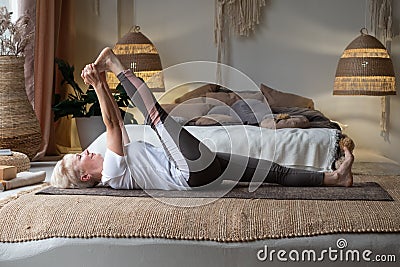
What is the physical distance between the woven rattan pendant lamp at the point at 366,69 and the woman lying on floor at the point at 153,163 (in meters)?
2.23

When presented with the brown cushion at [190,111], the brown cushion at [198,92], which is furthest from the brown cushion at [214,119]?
the brown cushion at [198,92]

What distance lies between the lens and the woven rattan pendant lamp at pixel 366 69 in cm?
469

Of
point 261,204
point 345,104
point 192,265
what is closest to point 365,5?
point 345,104

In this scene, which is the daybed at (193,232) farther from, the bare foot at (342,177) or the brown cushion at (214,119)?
the brown cushion at (214,119)

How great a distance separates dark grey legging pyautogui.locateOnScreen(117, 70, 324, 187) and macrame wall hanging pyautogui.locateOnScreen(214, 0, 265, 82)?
2573 mm

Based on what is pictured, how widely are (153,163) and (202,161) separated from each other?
0.22 meters

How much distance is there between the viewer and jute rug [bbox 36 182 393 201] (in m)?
2.34

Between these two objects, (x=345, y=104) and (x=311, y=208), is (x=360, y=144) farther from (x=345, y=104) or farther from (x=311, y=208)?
(x=311, y=208)

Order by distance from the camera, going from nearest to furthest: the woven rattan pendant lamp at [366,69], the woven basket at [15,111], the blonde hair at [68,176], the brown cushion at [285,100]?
the blonde hair at [68,176] < the woven basket at [15,111] < the woven rattan pendant lamp at [366,69] < the brown cushion at [285,100]

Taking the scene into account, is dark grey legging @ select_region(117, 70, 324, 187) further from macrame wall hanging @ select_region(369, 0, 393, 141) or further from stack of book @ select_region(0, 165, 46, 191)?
macrame wall hanging @ select_region(369, 0, 393, 141)

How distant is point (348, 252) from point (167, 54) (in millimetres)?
3393

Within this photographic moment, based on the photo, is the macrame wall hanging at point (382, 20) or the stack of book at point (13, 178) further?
the macrame wall hanging at point (382, 20)

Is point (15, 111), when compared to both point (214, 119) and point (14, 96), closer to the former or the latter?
point (14, 96)

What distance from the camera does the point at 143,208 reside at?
214 cm
